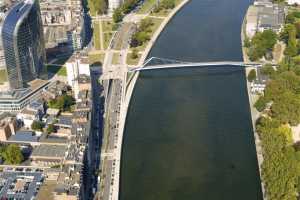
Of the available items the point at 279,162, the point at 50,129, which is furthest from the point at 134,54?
the point at 279,162

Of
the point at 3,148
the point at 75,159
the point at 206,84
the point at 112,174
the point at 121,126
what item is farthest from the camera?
the point at 206,84

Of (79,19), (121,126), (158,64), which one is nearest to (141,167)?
(121,126)

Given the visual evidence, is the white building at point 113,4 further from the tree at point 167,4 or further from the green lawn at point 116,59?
the green lawn at point 116,59

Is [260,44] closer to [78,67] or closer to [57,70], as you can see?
[78,67]

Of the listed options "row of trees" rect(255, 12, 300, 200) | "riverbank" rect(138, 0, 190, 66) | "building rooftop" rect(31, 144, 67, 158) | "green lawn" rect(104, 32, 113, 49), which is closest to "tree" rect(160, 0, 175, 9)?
"riverbank" rect(138, 0, 190, 66)

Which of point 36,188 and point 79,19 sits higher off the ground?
point 79,19

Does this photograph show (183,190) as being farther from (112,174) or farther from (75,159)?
(75,159)
